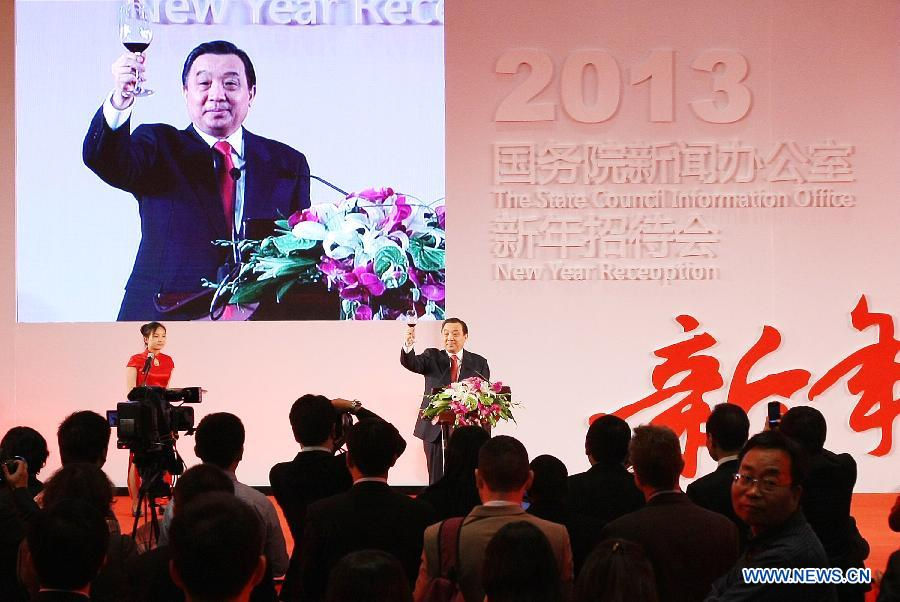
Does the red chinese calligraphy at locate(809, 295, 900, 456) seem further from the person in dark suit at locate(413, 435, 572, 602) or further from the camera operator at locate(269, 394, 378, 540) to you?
the person in dark suit at locate(413, 435, 572, 602)

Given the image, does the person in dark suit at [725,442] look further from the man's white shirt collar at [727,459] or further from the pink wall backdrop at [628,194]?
the pink wall backdrop at [628,194]

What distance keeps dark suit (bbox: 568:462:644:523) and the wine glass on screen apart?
18.6 ft

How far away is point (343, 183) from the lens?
848 cm

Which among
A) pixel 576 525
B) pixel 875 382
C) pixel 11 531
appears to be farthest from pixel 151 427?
pixel 875 382

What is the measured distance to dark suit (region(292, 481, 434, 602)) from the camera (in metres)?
3.33

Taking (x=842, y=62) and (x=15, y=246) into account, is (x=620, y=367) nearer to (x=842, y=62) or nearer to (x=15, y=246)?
(x=842, y=62)

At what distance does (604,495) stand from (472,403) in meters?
1.98

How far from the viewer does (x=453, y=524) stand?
3078 mm

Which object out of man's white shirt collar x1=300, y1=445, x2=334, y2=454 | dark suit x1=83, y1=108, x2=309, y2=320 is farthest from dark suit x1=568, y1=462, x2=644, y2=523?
dark suit x1=83, y1=108, x2=309, y2=320

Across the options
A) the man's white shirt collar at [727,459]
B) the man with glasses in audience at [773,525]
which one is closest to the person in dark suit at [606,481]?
the man's white shirt collar at [727,459]

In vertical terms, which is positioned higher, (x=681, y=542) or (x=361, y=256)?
(x=361, y=256)

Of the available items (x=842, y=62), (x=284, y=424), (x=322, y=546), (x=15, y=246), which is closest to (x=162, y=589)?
(x=322, y=546)

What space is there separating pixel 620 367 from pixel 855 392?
1.81 m

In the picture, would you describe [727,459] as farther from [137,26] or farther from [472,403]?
[137,26]
